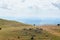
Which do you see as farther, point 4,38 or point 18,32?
point 18,32

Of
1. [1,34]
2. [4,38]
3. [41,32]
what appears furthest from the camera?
[41,32]

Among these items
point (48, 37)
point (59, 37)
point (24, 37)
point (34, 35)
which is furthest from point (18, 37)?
point (59, 37)

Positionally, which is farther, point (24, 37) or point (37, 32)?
point (37, 32)

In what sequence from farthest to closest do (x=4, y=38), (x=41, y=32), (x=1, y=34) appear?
1. (x=41, y=32)
2. (x=1, y=34)
3. (x=4, y=38)

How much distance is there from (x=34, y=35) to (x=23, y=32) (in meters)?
3.61

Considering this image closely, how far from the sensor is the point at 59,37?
55.6 m

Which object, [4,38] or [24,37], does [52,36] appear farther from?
[4,38]

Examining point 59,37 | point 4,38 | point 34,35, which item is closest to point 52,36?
point 59,37

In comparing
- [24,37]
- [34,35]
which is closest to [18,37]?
[24,37]

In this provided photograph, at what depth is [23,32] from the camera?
54.2 m

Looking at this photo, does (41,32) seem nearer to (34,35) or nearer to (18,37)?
(34,35)

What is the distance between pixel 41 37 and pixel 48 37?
235 cm

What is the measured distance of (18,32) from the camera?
2146 inches

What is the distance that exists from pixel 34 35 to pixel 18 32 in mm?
5102
